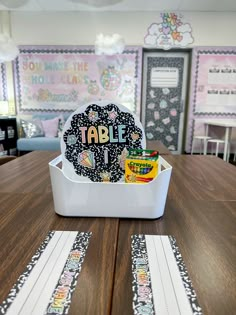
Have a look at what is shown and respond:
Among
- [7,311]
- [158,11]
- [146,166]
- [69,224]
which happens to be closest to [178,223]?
[146,166]

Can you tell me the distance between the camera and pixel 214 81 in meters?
4.45

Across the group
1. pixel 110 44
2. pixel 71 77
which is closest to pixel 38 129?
pixel 71 77

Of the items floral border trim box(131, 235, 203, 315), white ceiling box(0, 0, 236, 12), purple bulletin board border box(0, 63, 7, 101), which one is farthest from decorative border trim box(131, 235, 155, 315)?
purple bulletin board border box(0, 63, 7, 101)

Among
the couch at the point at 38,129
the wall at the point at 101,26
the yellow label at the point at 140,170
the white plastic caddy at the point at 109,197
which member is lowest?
the couch at the point at 38,129

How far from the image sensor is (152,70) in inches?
182

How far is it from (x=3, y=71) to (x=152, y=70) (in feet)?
9.43

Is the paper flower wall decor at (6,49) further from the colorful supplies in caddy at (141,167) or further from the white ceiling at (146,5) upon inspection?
the colorful supplies in caddy at (141,167)

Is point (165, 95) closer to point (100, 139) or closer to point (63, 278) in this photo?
point (100, 139)

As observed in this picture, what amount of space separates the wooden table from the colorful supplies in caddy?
11cm

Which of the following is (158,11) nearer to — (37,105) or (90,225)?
(37,105)

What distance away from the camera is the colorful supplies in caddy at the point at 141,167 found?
60cm

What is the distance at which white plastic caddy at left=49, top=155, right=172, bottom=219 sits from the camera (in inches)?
22.5

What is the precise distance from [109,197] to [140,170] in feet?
0.34

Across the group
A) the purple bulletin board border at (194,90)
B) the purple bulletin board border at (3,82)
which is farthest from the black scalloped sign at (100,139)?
the purple bulletin board border at (3,82)
